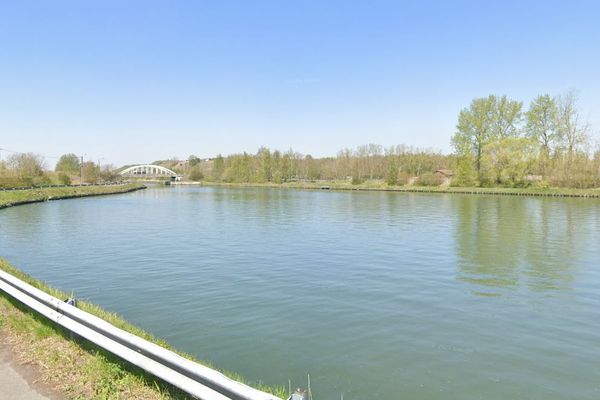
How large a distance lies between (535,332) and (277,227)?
69.7ft

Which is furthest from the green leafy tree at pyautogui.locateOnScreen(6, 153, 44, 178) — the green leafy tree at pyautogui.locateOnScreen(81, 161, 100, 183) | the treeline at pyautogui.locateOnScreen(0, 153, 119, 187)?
the green leafy tree at pyautogui.locateOnScreen(81, 161, 100, 183)

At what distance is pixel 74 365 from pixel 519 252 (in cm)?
1949

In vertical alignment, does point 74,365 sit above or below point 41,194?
below

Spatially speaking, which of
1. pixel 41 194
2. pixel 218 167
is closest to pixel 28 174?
pixel 41 194

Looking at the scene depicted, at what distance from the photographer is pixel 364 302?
466 inches

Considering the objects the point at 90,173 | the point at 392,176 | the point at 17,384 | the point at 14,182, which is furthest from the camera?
the point at 90,173

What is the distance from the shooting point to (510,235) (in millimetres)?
25375

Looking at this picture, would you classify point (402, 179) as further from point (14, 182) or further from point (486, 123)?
point (14, 182)

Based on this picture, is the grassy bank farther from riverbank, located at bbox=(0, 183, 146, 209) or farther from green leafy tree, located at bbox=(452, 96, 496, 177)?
Result: green leafy tree, located at bbox=(452, 96, 496, 177)

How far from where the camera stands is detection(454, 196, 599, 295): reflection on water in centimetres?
1445

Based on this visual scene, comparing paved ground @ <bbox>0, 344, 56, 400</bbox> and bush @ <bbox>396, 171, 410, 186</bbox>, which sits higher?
bush @ <bbox>396, 171, 410, 186</bbox>

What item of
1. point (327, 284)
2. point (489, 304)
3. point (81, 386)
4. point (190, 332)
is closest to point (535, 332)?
point (489, 304)

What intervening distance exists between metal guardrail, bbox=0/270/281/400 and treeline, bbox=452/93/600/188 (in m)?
82.2

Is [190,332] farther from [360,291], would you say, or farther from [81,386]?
[360,291]
